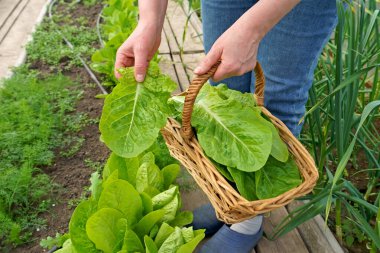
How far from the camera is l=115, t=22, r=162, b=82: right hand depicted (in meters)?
1.20

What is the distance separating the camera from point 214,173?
43.8 inches

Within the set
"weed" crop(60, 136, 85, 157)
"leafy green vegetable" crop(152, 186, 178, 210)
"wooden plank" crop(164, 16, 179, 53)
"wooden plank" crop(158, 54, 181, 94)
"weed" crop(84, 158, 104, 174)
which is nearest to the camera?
"leafy green vegetable" crop(152, 186, 178, 210)

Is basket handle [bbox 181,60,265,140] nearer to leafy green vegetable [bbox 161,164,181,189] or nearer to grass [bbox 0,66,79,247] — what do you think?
leafy green vegetable [bbox 161,164,181,189]

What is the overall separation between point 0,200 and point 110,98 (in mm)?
924

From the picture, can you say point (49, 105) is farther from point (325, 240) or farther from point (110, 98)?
point (325, 240)

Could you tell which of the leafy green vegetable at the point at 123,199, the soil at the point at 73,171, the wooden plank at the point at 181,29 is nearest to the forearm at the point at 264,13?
the leafy green vegetable at the point at 123,199

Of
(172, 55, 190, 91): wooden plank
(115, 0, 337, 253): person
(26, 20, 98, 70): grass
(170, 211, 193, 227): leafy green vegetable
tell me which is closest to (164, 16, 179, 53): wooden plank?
(172, 55, 190, 91): wooden plank

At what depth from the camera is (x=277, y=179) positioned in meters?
1.21

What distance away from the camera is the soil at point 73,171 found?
1.74m

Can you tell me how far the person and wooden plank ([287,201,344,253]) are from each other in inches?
9.4

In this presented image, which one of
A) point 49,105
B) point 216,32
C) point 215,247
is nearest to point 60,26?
point 49,105

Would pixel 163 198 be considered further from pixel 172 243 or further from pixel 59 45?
pixel 59 45

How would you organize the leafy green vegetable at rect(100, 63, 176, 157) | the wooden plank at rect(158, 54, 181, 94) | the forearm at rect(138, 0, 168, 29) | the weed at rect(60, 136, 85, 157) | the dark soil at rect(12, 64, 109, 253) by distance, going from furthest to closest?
the wooden plank at rect(158, 54, 181, 94)
the weed at rect(60, 136, 85, 157)
the dark soil at rect(12, 64, 109, 253)
the forearm at rect(138, 0, 168, 29)
the leafy green vegetable at rect(100, 63, 176, 157)

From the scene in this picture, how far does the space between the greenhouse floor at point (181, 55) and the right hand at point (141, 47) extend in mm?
809
